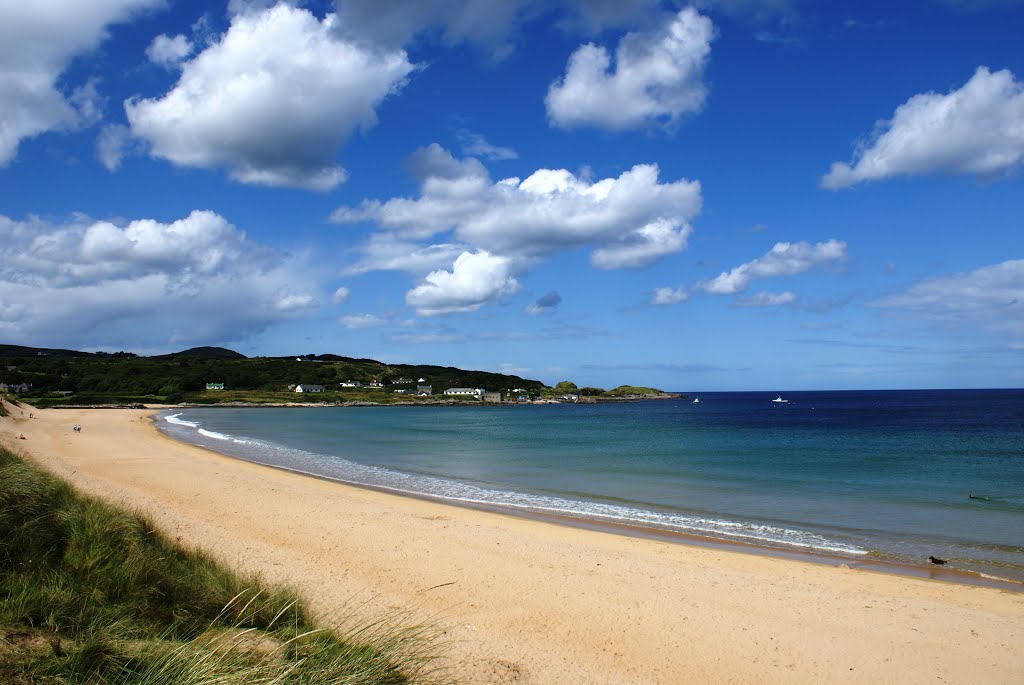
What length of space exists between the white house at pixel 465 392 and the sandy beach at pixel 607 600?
149 m

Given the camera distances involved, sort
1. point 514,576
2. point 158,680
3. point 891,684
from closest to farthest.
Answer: point 158,680 → point 891,684 → point 514,576

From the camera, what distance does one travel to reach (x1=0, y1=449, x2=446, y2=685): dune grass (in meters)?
3.49

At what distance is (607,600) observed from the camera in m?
8.27

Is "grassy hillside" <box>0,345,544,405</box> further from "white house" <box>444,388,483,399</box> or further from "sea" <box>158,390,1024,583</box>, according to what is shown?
"sea" <box>158,390,1024,583</box>

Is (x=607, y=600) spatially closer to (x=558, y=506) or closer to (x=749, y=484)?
(x=558, y=506)

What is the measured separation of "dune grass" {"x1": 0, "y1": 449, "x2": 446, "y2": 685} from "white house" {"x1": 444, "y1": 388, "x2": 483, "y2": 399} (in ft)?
508

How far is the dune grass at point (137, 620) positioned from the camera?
3490 mm

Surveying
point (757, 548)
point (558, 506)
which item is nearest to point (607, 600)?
point (757, 548)

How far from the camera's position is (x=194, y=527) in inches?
442

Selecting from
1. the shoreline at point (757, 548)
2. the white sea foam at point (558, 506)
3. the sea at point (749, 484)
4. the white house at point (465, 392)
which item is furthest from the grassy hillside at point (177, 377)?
the shoreline at point (757, 548)

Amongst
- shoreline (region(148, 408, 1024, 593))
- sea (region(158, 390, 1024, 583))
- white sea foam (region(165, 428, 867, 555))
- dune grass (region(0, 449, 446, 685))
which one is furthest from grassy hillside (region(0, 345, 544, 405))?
dune grass (region(0, 449, 446, 685))

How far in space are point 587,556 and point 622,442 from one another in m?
29.0

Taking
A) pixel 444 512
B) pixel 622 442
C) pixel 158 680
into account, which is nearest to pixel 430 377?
pixel 622 442

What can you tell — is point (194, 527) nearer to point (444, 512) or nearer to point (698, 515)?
point (444, 512)
